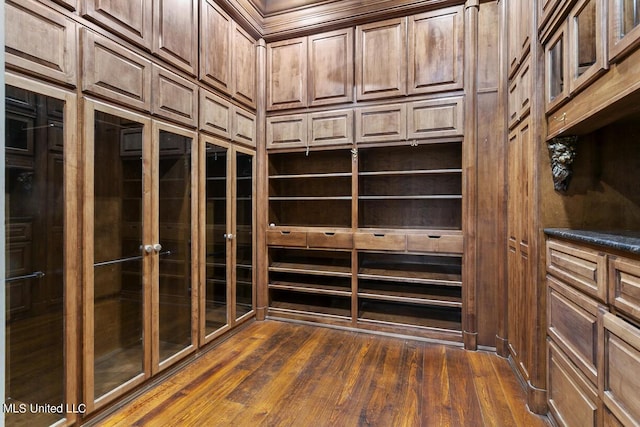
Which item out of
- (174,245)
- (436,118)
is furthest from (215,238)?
(436,118)

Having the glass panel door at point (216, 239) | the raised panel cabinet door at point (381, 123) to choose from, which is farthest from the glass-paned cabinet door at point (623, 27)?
the glass panel door at point (216, 239)

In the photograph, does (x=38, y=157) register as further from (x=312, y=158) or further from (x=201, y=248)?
(x=312, y=158)

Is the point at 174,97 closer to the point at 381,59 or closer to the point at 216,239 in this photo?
the point at 216,239

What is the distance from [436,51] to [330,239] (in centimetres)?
195

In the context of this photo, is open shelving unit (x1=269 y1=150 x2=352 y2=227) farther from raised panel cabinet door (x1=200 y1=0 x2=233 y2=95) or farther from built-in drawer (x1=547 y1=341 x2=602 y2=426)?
built-in drawer (x1=547 y1=341 x2=602 y2=426)

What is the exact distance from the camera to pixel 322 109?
10.5ft

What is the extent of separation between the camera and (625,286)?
1154mm

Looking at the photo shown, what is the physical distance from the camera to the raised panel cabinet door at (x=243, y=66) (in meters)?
2.95

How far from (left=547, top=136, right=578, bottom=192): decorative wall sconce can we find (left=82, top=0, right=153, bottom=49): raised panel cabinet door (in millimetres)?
2497

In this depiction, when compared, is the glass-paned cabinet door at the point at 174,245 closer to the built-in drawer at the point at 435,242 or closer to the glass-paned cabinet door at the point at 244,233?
the glass-paned cabinet door at the point at 244,233

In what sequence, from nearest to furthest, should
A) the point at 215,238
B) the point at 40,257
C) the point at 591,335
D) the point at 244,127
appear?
the point at 591,335 → the point at 40,257 → the point at 215,238 → the point at 244,127

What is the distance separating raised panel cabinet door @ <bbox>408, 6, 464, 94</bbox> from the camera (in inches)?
109

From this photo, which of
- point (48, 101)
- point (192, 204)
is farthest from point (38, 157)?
point (192, 204)

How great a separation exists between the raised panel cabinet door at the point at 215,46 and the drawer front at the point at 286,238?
1426 millimetres
